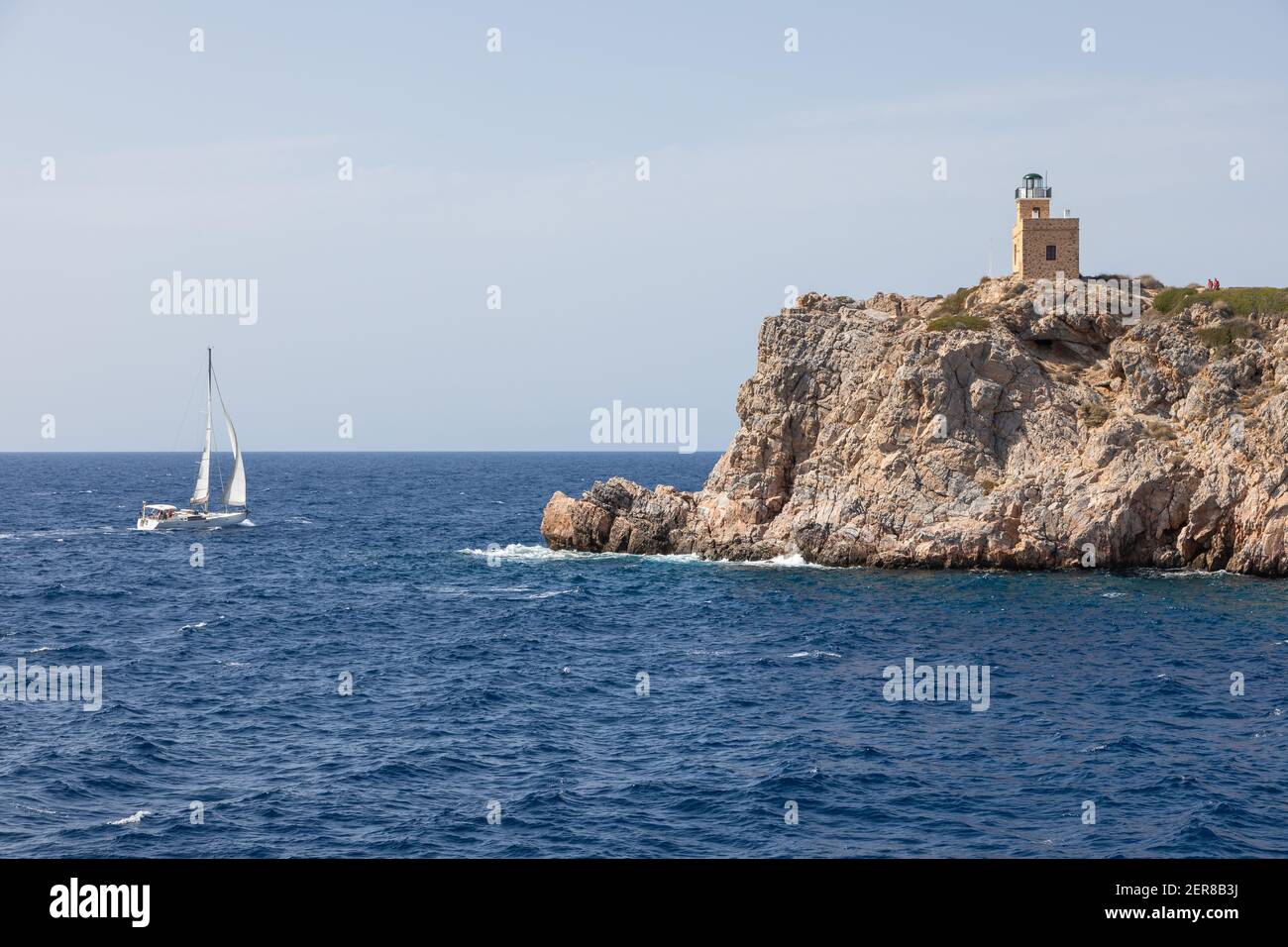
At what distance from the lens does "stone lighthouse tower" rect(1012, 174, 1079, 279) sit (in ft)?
281

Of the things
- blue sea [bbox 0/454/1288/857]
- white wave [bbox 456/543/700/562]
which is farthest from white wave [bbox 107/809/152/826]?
white wave [bbox 456/543/700/562]

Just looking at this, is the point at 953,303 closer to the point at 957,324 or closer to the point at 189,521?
the point at 957,324

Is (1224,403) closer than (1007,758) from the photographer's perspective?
No

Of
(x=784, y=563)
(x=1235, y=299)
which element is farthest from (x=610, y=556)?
(x=1235, y=299)

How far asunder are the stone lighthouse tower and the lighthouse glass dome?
12 cm

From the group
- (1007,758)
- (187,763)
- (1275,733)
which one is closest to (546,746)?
(187,763)

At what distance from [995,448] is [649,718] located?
4091 centimetres

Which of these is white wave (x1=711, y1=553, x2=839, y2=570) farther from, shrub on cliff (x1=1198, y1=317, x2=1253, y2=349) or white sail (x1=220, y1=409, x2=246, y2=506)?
white sail (x1=220, y1=409, x2=246, y2=506)

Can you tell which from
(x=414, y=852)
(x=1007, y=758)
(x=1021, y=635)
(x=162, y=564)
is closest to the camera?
(x=414, y=852)

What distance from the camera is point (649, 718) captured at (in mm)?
42406

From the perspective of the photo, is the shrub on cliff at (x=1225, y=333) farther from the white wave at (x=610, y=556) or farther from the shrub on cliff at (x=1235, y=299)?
the white wave at (x=610, y=556)
